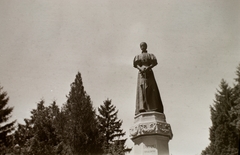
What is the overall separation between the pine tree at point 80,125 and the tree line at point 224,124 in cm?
1147

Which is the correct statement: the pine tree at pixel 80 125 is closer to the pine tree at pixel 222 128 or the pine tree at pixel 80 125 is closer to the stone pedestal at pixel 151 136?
the pine tree at pixel 222 128

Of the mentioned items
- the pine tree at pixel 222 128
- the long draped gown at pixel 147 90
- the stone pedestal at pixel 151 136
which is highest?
the pine tree at pixel 222 128

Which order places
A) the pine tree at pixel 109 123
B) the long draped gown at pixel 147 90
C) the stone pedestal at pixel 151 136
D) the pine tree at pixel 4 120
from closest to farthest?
the stone pedestal at pixel 151 136 → the long draped gown at pixel 147 90 → the pine tree at pixel 4 120 → the pine tree at pixel 109 123

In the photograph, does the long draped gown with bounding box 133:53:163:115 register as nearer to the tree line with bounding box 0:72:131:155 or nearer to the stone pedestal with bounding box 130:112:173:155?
the stone pedestal with bounding box 130:112:173:155

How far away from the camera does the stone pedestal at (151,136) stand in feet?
24.9

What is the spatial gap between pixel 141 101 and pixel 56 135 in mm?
23001

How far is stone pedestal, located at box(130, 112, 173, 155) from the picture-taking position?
7598 mm

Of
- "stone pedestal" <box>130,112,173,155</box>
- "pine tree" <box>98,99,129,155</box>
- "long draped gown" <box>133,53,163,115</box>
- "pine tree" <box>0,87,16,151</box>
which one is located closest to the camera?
"stone pedestal" <box>130,112,173,155</box>

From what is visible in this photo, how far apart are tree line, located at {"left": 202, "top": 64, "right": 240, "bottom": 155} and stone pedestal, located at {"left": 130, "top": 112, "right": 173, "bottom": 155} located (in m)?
15.5

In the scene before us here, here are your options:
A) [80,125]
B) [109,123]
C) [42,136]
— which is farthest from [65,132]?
[109,123]

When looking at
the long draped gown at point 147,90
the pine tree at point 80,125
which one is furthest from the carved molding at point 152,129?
the pine tree at point 80,125

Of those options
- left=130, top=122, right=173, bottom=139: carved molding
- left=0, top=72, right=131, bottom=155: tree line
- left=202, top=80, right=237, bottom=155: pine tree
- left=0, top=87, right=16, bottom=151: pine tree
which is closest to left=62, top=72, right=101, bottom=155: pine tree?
left=0, top=72, right=131, bottom=155: tree line

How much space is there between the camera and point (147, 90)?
29.2 feet

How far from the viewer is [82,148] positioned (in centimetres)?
2539
